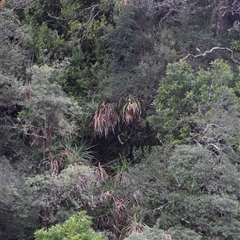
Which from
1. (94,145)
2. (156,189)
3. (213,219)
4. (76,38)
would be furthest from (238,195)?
(76,38)

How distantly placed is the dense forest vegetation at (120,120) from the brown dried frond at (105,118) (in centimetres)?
2

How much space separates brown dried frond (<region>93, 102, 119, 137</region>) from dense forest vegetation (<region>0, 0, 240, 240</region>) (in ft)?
0.08

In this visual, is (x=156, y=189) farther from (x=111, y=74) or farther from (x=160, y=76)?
(x=111, y=74)

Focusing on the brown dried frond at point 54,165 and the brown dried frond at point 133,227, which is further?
the brown dried frond at point 54,165

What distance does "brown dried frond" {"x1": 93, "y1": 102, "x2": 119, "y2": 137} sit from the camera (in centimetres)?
1217

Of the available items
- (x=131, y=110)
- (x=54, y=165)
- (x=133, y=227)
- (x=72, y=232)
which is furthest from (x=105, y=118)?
(x=72, y=232)

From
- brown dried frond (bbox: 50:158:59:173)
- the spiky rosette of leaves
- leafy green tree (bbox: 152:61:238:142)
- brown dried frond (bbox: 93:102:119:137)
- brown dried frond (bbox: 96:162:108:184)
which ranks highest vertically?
leafy green tree (bbox: 152:61:238:142)

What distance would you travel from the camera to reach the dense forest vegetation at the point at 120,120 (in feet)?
29.0

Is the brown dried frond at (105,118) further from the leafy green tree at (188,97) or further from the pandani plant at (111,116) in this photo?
the leafy green tree at (188,97)

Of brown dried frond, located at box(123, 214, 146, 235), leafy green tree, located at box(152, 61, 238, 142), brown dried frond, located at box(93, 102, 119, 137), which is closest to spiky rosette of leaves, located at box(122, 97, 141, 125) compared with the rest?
brown dried frond, located at box(93, 102, 119, 137)

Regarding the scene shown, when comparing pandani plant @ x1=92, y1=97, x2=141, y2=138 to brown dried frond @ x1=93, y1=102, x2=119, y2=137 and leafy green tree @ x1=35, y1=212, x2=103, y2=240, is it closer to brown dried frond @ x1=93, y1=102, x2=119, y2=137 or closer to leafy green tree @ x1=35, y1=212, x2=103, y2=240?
brown dried frond @ x1=93, y1=102, x2=119, y2=137

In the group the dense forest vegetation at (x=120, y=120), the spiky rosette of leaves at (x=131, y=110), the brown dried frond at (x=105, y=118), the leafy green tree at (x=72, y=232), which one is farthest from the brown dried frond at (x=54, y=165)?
the leafy green tree at (x=72, y=232)

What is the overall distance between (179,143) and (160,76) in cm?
201

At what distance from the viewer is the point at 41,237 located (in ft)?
25.1
